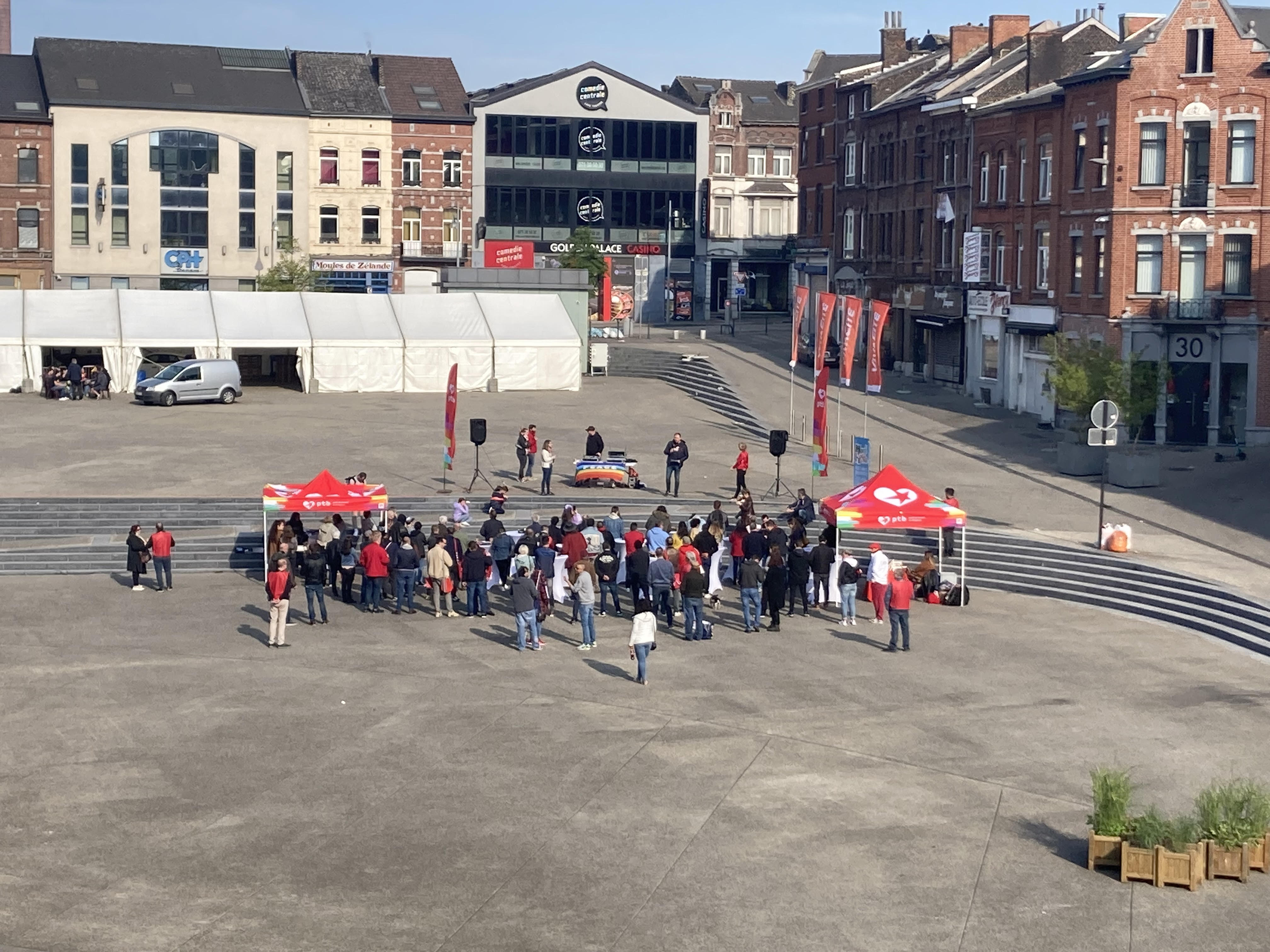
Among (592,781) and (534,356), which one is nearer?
(592,781)

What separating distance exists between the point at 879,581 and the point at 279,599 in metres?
9.67

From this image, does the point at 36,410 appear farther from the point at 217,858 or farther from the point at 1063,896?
the point at 1063,896

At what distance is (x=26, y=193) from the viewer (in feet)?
234

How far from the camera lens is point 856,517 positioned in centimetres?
2839

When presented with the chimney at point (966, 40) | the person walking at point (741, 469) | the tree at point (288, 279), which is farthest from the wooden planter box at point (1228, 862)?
the tree at point (288, 279)

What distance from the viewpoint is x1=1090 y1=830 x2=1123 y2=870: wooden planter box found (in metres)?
16.3

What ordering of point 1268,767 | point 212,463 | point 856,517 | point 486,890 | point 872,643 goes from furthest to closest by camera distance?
point 212,463
point 856,517
point 872,643
point 1268,767
point 486,890

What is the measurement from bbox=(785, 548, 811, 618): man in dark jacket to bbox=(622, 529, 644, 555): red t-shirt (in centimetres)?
255

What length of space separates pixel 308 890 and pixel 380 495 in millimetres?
14248

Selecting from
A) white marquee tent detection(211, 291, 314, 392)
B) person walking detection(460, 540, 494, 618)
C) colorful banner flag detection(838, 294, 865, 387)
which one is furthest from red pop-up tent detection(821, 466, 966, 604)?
white marquee tent detection(211, 291, 314, 392)

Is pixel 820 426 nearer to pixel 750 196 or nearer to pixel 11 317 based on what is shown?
pixel 11 317

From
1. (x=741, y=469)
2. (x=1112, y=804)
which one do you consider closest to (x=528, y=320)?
(x=741, y=469)

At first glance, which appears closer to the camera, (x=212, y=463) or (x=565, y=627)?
(x=565, y=627)

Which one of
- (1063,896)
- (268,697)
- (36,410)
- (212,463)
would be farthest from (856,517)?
(36,410)
